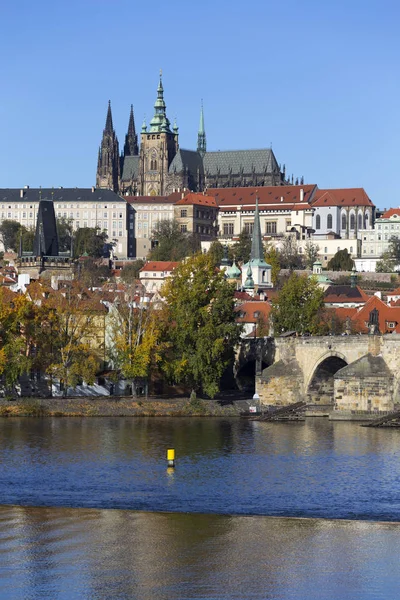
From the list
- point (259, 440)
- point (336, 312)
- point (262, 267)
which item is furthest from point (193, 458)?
point (262, 267)

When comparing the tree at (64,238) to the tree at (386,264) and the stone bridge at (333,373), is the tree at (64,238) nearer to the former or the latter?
the tree at (386,264)

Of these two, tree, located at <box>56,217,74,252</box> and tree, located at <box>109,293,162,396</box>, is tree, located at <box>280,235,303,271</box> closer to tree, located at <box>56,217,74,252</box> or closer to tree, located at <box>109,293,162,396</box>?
tree, located at <box>56,217,74,252</box>

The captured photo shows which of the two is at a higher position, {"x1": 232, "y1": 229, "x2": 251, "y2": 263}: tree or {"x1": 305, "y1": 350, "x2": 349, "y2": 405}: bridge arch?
{"x1": 232, "y1": 229, "x2": 251, "y2": 263}: tree

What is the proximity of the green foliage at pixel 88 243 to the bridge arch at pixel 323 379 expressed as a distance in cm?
11375

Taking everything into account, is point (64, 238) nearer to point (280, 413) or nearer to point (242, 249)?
point (242, 249)

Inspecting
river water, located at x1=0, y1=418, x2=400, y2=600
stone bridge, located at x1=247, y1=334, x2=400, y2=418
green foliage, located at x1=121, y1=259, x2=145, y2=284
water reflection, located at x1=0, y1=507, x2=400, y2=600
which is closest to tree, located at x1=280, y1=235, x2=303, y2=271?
green foliage, located at x1=121, y1=259, x2=145, y2=284

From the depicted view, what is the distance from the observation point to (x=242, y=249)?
178625 millimetres

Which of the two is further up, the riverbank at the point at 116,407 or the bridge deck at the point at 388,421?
the riverbank at the point at 116,407

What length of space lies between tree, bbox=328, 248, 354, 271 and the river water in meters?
116

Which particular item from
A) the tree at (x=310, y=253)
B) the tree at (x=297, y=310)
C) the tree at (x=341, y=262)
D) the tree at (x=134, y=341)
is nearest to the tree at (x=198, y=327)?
the tree at (x=134, y=341)

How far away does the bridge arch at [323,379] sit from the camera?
70.2 meters

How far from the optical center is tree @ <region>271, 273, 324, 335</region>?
83938mm

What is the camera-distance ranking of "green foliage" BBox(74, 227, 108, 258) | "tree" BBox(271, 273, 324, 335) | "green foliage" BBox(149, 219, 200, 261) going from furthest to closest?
"green foliage" BBox(74, 227, 108, 258)
"green foliage" BBox(149, 219, 200, 261)
"tree" BBox(271, 273, 324, 335)

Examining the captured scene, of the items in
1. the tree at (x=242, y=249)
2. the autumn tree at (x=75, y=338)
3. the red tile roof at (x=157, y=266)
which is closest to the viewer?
the autumn tree at (x=75, y=338)
